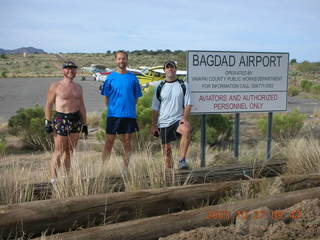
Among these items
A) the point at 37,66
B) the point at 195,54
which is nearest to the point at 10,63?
the point at 37,66

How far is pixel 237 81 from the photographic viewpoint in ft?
19.9

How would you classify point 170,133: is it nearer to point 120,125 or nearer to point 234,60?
point 120,125

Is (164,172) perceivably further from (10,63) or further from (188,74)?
(10,63)

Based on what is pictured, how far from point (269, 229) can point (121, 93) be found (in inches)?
110

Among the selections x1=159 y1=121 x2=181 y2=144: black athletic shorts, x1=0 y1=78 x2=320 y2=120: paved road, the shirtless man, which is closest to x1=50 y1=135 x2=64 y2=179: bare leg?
the shirtless man

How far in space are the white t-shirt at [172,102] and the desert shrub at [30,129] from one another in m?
4.87

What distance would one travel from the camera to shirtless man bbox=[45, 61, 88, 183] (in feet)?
15.7

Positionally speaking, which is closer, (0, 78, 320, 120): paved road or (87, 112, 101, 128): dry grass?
(87, 112, 101, 128): dry grass

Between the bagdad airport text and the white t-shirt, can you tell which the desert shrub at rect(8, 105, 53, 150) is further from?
the bagdad airport text

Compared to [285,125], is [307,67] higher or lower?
higher

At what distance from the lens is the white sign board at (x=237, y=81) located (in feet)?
19.1

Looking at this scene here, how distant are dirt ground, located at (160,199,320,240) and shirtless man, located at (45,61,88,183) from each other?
6.88 ft

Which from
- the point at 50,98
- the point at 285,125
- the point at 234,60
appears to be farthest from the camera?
the point at 285,125

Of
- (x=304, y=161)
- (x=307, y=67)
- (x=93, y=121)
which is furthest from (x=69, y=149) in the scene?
(x=307, y=67)
